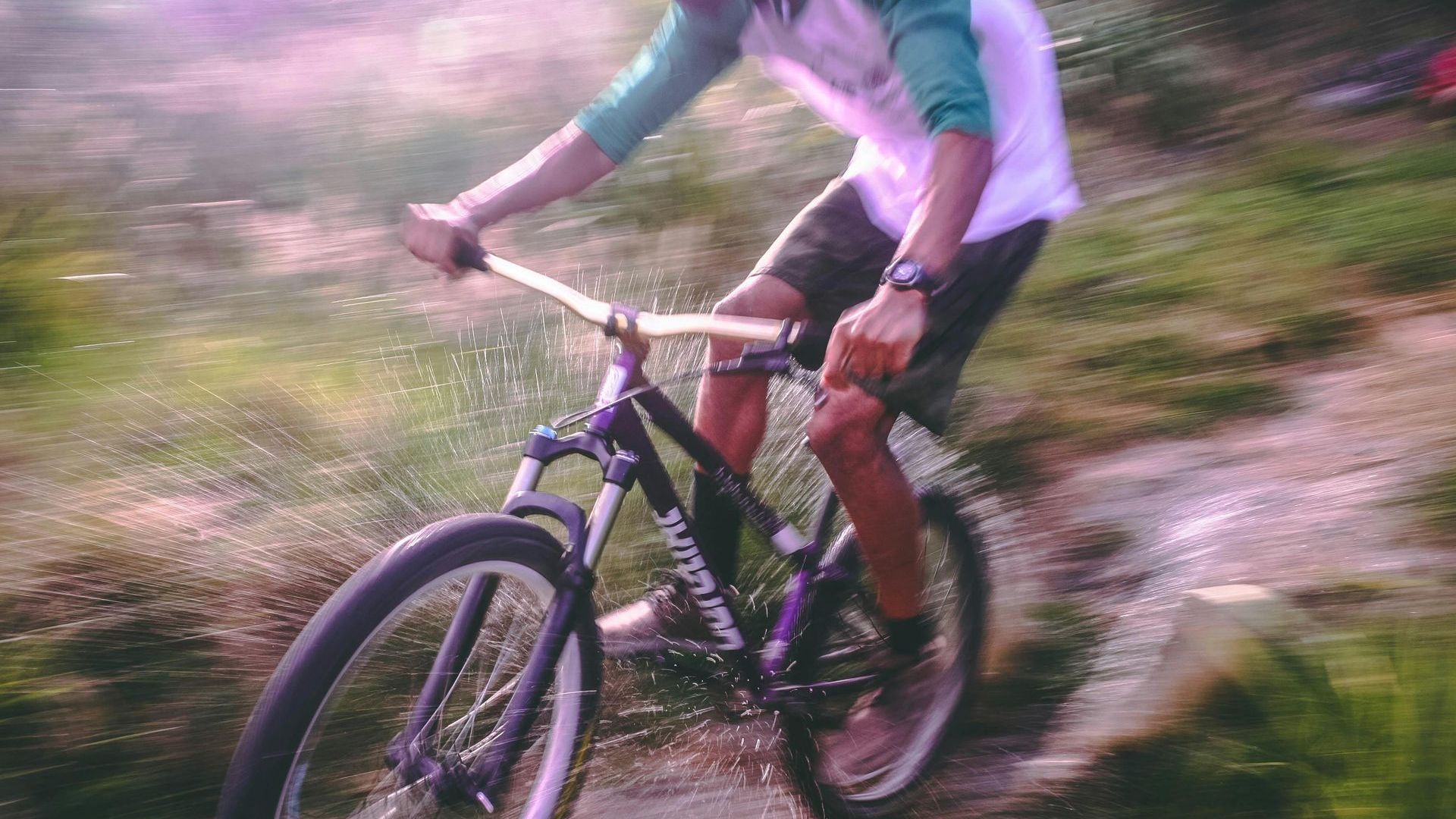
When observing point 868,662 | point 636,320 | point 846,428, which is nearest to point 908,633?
point 868,662

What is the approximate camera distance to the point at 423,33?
7004mm

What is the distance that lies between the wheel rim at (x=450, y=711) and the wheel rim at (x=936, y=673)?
0.73 metres

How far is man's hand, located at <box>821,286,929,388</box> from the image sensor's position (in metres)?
1.97

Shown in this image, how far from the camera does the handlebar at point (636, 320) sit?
76.3 inches

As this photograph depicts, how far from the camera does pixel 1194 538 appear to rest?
10.7ft

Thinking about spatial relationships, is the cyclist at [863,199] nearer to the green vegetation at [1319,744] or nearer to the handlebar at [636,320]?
the handlebar at [636,320]

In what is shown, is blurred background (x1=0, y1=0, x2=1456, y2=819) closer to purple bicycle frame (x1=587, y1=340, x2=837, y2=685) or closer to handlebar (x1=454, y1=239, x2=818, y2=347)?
purple bicycle frame (x1=587, y1=340, x2=837, y2=685)

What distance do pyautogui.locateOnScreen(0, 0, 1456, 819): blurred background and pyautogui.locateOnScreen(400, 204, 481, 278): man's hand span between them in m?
1.10

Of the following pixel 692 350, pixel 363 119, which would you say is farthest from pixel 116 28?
pixel 692 350

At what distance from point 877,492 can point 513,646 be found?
82 cm

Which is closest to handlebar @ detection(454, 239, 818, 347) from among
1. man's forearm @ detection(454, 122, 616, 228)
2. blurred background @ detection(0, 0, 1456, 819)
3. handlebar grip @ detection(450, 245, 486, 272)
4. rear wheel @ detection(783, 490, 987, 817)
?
handlebar grip @ detection(450, 245, 486, 272)

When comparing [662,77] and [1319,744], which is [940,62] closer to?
[662,77]

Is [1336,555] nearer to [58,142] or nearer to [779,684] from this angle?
[779,684]

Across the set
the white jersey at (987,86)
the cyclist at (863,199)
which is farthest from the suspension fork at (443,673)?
the white jersey at (987,86)
